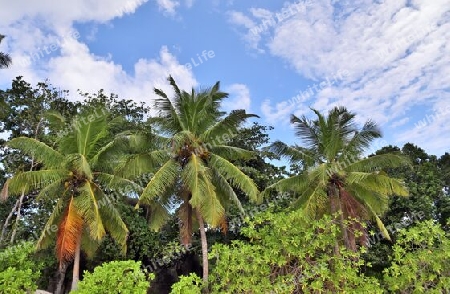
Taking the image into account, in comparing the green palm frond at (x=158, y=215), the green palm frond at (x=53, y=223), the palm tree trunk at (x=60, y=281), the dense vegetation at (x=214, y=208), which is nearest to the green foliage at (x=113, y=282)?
the dense vegetation at (x=214, y=208)

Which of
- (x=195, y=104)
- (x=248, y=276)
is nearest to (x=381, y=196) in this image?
(x=248, y=276)

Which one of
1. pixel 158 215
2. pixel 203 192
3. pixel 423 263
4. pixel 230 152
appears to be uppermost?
pixel 230 152

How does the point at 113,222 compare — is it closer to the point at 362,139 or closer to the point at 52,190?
the point at 52,190

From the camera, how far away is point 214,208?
45.5ft

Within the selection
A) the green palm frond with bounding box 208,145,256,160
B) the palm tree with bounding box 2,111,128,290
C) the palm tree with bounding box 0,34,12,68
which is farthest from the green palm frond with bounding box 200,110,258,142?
the palm tree with bounding box 0,34,12,68

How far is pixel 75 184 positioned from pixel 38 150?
1.82 metres

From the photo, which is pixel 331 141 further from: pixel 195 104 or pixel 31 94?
A: pixel 31 94

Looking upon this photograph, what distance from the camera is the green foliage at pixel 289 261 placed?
1129 centimetres

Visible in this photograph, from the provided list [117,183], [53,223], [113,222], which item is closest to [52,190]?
[53,223]

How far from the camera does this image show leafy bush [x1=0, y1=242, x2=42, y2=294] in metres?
9.08

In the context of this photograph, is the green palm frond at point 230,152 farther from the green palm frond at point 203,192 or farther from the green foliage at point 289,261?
the green foliage at point 289,261

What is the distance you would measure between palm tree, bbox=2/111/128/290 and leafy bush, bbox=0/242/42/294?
2.91 meters

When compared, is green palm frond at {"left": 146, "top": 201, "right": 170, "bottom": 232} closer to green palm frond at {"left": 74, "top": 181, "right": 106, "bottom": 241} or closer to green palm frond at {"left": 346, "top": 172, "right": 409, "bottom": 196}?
green palm frond at {"left": 74, "top": 181, "right": 106, "bottom": 241}

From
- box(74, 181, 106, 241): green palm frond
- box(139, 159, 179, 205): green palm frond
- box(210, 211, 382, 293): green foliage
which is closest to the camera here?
box(210, 211, 382, 293): green foliage
